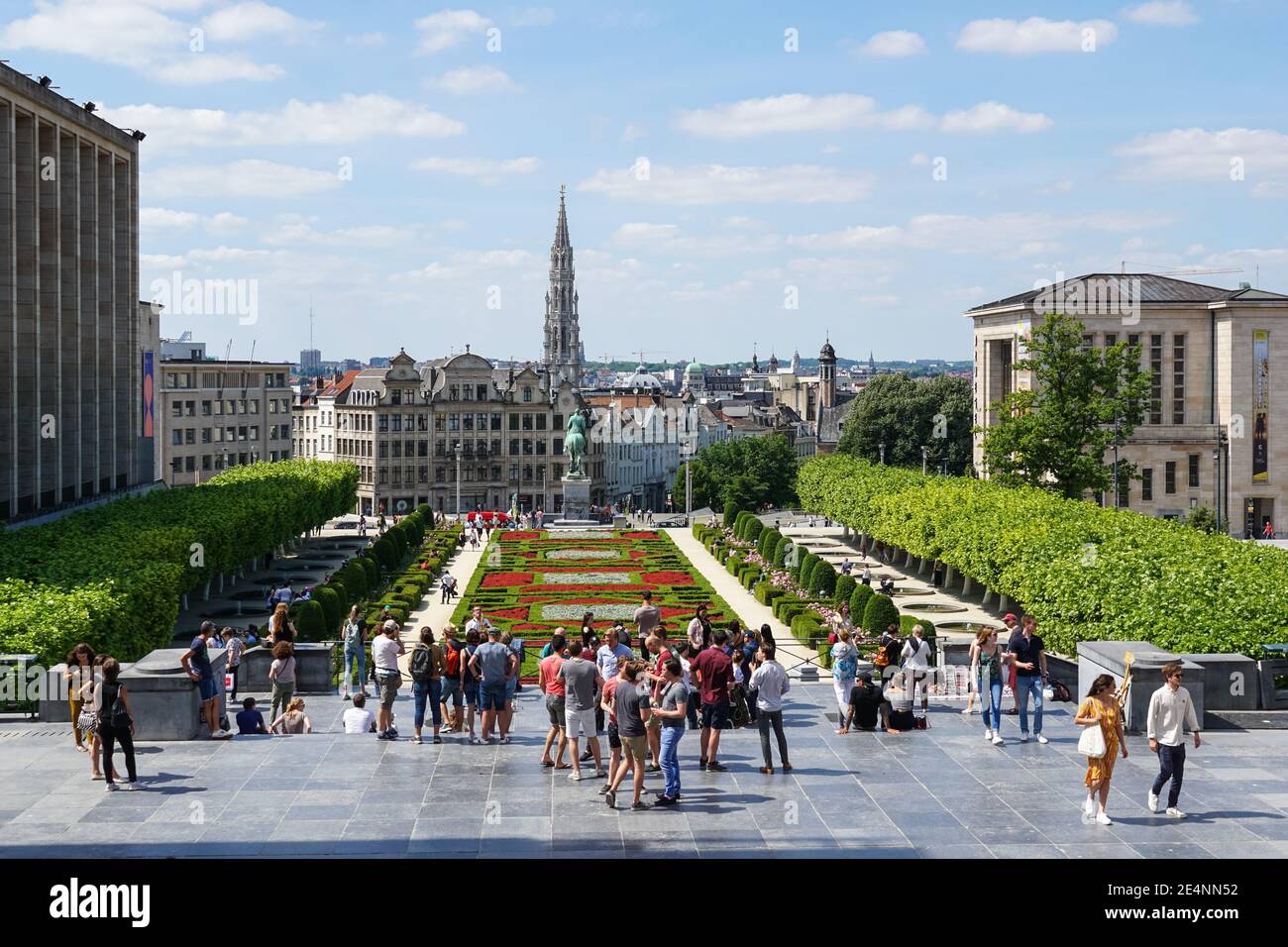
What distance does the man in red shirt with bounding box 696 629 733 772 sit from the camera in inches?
925

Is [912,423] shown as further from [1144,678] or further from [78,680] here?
[78,680]

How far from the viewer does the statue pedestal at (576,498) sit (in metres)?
109

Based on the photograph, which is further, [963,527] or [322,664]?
[963,527]

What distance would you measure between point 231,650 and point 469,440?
4780 inches

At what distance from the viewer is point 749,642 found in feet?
92.5

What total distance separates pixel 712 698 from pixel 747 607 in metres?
41.6

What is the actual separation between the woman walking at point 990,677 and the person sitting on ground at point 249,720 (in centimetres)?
1233

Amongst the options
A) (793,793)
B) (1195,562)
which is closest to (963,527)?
(1195,562)

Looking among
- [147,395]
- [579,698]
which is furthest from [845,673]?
[147,395]

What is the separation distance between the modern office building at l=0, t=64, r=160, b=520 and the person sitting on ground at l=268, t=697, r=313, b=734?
4268cm

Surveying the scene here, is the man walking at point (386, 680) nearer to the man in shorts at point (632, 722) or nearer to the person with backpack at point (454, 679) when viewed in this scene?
the person with backpack at point (454, 679)
